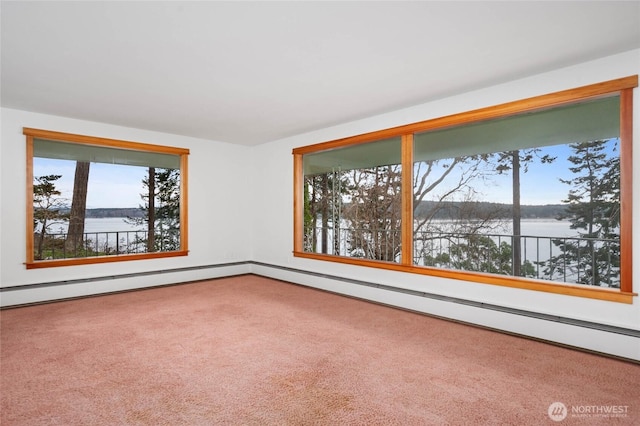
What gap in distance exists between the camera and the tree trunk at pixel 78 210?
18.7ft

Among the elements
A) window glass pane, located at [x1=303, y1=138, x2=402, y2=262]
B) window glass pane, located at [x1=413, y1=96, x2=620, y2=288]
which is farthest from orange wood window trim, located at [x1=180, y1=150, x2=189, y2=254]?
window glass pane, located at [x1=413, y1=96, x2=620, y2=288]

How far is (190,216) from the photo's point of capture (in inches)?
231

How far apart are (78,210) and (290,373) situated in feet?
17.8

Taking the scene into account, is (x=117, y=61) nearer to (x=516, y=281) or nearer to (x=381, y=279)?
(x=381, y=279)

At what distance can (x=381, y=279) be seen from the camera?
4.45m

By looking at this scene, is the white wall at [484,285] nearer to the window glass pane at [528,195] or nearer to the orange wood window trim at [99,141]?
the window glass pane at [528,195]

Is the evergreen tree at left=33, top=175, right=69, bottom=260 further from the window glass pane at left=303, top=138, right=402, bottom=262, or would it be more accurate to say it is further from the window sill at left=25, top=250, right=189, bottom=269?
the window glass pane at left=303, top=138, right=402, bottom=262

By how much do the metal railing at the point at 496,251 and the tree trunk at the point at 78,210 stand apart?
12.7 ft

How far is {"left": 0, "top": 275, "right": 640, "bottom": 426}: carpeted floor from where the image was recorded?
197cm

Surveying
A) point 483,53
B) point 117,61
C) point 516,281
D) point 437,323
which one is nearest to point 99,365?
point 117,61

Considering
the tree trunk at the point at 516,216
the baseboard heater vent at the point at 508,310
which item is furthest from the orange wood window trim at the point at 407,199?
the tree trunk at the point at 516,216

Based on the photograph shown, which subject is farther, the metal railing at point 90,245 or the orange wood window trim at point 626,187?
the metal railing at point 90,245

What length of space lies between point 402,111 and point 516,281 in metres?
2.36

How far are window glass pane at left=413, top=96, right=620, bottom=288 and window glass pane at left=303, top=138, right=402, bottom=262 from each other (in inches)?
24.9
